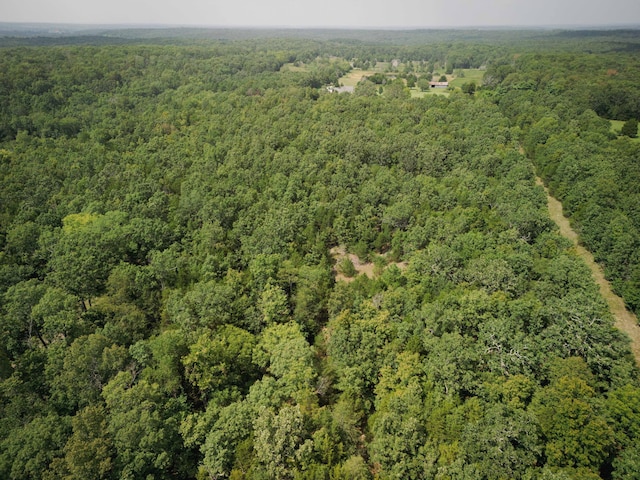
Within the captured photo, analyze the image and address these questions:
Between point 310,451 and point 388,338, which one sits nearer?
point 310,451

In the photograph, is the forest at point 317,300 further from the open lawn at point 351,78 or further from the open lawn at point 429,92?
the open lawn at point 351,78

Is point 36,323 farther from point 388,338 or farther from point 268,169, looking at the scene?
point 268,169

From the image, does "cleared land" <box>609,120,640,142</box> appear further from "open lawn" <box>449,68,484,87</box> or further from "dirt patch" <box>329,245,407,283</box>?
"dirt patch" <box>329,245,407,283</box>

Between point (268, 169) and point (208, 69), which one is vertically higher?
point (208, 69)

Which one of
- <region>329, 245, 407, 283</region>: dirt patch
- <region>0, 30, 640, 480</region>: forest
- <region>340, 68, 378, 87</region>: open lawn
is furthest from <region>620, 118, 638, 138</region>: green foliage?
<region>340, 68, 378, 87</region>: open lawn

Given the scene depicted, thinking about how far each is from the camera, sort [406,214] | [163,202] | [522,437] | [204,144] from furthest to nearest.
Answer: [204,144] < [163,202] < [406,214] < [522,437]

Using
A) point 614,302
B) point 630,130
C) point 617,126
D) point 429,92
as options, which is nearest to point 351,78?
point 429,92

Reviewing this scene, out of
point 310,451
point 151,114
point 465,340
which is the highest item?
point 151,114

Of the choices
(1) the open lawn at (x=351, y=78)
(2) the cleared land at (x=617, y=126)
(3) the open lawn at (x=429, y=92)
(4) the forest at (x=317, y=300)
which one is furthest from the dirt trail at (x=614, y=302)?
(1) the open lawn at (x=351, y=78)

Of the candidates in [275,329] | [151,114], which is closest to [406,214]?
[275,329]
